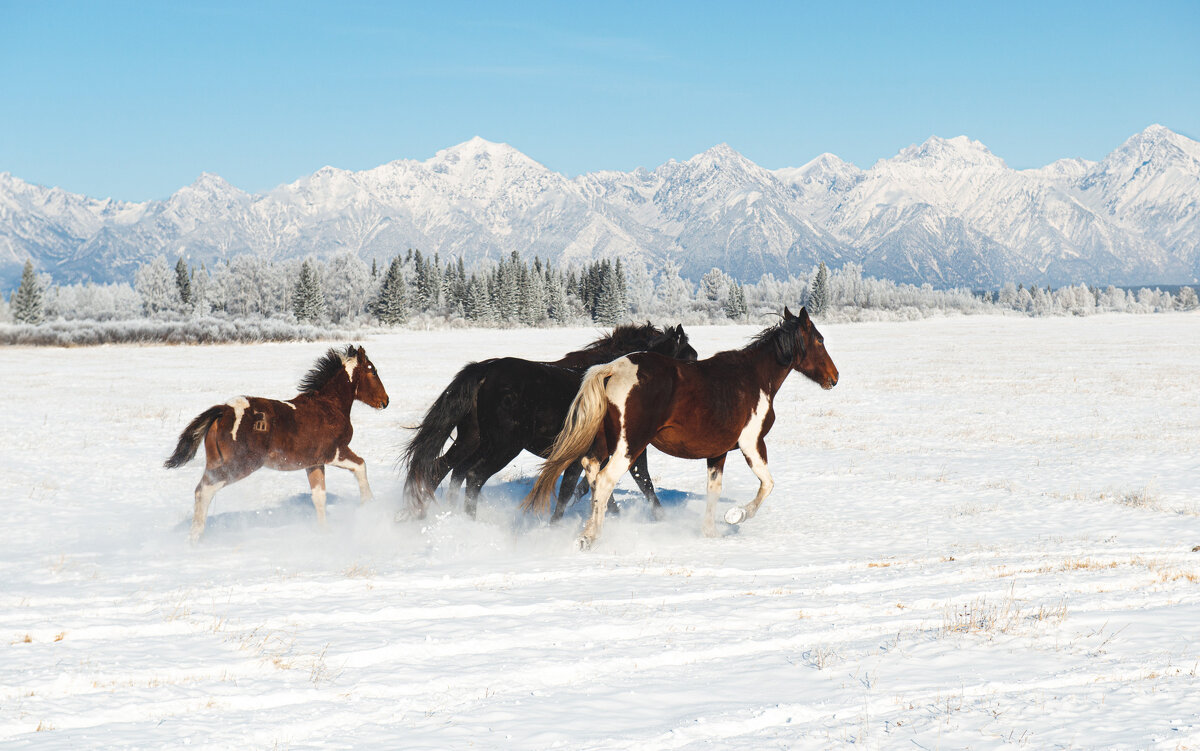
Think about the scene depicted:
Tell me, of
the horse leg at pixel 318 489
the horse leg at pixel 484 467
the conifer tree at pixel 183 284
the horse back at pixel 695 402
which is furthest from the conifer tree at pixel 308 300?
the horse back at pixel 695 402

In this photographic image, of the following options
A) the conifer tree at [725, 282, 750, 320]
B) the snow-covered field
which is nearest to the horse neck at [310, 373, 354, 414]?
the snow-covered field

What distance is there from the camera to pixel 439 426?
32.4 feet

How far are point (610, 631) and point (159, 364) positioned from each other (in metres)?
39.3

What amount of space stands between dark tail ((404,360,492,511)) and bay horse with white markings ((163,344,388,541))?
801 mm

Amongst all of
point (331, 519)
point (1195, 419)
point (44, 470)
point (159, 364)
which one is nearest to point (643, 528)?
point (331, 519)

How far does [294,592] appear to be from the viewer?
23.0 ft

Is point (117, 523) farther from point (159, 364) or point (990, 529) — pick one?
point (159, 364)

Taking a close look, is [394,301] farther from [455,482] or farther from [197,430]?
[197,430]

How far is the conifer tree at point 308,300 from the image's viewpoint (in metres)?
95.2

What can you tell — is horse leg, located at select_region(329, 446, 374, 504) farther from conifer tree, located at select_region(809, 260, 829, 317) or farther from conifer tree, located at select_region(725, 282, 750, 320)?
conifer tree, located at select_region(809, 260, 829, 317)

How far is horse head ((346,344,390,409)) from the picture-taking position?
34.2 feet

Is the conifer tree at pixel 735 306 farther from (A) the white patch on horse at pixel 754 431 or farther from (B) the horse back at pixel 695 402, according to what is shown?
(B) the horse back at pixel 695 402

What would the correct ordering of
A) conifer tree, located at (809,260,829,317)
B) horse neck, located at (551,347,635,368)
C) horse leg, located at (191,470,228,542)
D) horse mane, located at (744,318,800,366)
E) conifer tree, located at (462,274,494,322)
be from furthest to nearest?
conifer tree, located at (809,260,829,317) < conifer tree, located at (462,274,494,322) < horse neck, located at (551,347,635,368) < horse mane, located at (744,318,800,366) < horse leg, located at (191,470,228,542)

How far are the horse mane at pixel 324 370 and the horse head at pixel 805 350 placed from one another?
5229 mm
